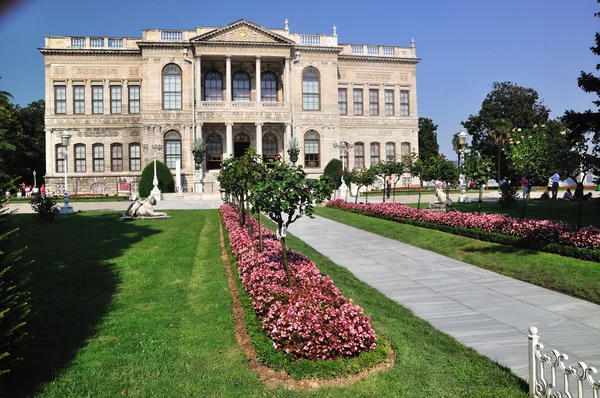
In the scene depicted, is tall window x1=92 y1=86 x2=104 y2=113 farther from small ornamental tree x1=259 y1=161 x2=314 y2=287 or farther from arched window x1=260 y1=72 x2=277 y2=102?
small ornamental tree x1=259 y1=161 x2=314 y2=287

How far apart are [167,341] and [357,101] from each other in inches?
1753

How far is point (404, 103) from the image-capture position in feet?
161

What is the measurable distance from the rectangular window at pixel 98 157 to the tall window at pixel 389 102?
100.0 feet

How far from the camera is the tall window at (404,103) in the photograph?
4903 centimetres

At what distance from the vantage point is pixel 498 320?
22.4 ft

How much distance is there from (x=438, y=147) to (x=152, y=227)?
7229cm

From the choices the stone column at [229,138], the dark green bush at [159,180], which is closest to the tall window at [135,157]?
the dark green bush at [159,180]

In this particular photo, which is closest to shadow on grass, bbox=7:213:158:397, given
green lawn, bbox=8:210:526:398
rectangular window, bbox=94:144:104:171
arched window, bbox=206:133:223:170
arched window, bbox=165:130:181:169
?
green lawn, bbox=8:210:526:398

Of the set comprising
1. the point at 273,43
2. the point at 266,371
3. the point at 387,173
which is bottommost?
the point at 266,371

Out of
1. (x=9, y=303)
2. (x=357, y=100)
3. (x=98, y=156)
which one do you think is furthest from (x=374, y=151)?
(x=9, y=303)

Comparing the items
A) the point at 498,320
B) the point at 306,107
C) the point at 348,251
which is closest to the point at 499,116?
the point at 306,107

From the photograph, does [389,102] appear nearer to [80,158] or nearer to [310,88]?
[310,88]

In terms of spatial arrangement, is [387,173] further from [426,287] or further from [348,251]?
[426,287]

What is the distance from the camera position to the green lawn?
460 cm
